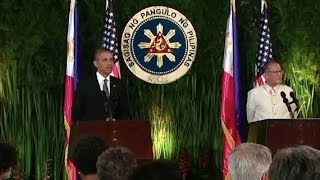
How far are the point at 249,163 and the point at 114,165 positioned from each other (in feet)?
1.87

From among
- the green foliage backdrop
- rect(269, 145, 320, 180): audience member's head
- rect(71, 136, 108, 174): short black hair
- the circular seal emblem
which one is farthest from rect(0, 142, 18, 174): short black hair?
the circular seal emblem

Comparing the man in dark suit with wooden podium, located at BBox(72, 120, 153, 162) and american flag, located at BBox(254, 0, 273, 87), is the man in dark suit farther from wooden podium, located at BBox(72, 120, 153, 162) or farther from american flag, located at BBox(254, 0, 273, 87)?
american flag, located at BBox(254, 0, 273, 87)

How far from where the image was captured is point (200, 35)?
7316mm

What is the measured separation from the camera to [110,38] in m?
6.87

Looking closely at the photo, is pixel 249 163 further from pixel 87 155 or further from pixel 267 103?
pixel 267 103

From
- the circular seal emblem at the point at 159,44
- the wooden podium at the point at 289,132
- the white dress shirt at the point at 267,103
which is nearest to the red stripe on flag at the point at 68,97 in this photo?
the circular seal emblem at the point at 159,44

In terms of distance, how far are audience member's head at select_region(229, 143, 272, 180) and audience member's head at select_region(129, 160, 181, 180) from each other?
67 centimetres

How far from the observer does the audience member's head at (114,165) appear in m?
2.65

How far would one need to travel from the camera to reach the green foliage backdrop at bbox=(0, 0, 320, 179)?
7.06m

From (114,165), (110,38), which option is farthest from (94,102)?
(114,165)

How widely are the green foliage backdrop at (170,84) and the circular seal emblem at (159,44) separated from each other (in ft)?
0.27

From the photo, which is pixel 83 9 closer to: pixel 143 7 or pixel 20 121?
pixel 143 7

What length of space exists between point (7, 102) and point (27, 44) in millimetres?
672

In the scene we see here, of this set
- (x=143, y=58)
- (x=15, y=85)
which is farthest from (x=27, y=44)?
(x=143, y=58)
